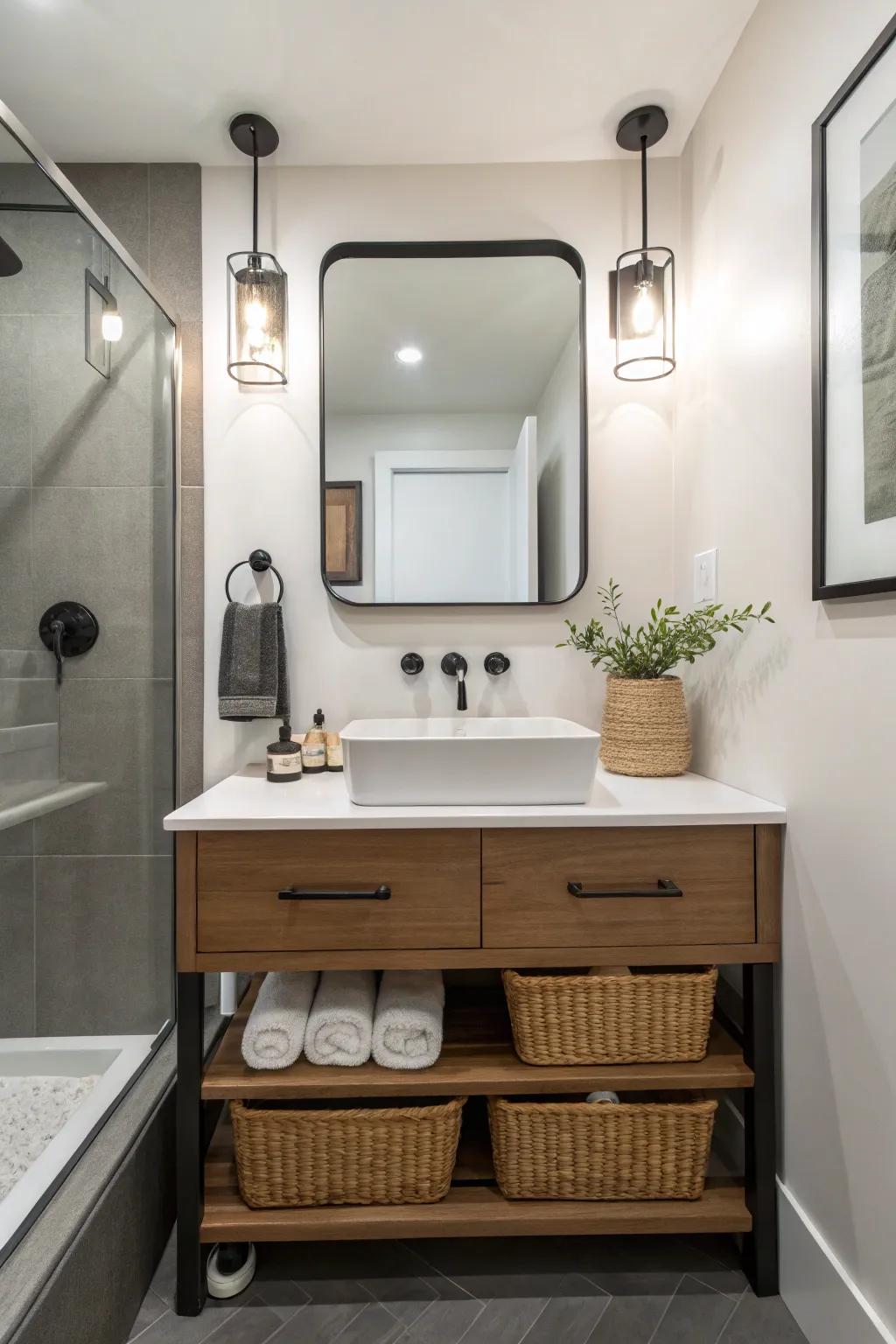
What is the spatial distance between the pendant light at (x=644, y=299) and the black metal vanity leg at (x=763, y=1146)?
1337 mm

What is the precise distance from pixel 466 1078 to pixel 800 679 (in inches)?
35.0

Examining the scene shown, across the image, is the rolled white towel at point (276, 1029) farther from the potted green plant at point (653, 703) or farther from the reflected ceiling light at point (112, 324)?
the reflected ceiling light at point (112, 324)

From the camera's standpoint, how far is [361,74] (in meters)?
1.41

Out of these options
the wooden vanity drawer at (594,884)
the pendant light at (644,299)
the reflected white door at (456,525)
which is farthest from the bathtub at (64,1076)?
the pendant light at (644,299)

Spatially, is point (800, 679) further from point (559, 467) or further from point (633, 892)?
point (559, 467)

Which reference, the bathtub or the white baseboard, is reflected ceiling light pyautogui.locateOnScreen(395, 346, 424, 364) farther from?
the white baseboard

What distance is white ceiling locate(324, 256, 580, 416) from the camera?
1654mm

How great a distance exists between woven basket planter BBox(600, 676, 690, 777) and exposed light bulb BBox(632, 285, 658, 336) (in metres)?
0.83

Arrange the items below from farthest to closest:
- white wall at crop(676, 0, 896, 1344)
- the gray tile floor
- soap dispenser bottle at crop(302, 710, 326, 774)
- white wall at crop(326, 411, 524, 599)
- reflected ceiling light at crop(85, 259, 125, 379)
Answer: white wall at crop(326, 411, 524, 599) → soap dispenser bottle at crop(302, 710, 326, 774) → reflected ceiling light at crop(85, 259, 125, 379) → the gray tile floor → white wall at crop(676, 0, 896, 1344)

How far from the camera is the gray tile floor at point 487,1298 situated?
112cm

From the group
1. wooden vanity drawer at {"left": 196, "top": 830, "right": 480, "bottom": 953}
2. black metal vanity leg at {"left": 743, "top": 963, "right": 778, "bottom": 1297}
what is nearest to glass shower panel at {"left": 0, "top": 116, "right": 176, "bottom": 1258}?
wooden vanity drawer at {"left": 196, "top": 830, "right": 480, "bottom": 953}

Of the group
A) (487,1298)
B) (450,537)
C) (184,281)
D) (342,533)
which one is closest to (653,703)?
(450,537)

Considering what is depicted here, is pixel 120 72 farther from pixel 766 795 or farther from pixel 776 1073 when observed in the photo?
pixel 776 1073

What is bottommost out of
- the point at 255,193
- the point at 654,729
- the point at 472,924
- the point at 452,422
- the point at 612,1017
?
the point at 612,1017
